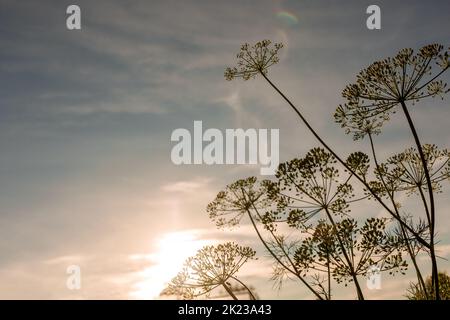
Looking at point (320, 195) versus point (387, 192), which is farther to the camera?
point (387, 192)

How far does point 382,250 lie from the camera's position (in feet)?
45.2

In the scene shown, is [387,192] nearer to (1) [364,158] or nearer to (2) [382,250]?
(1) [364,158]

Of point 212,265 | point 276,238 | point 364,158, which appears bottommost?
point 212,265
